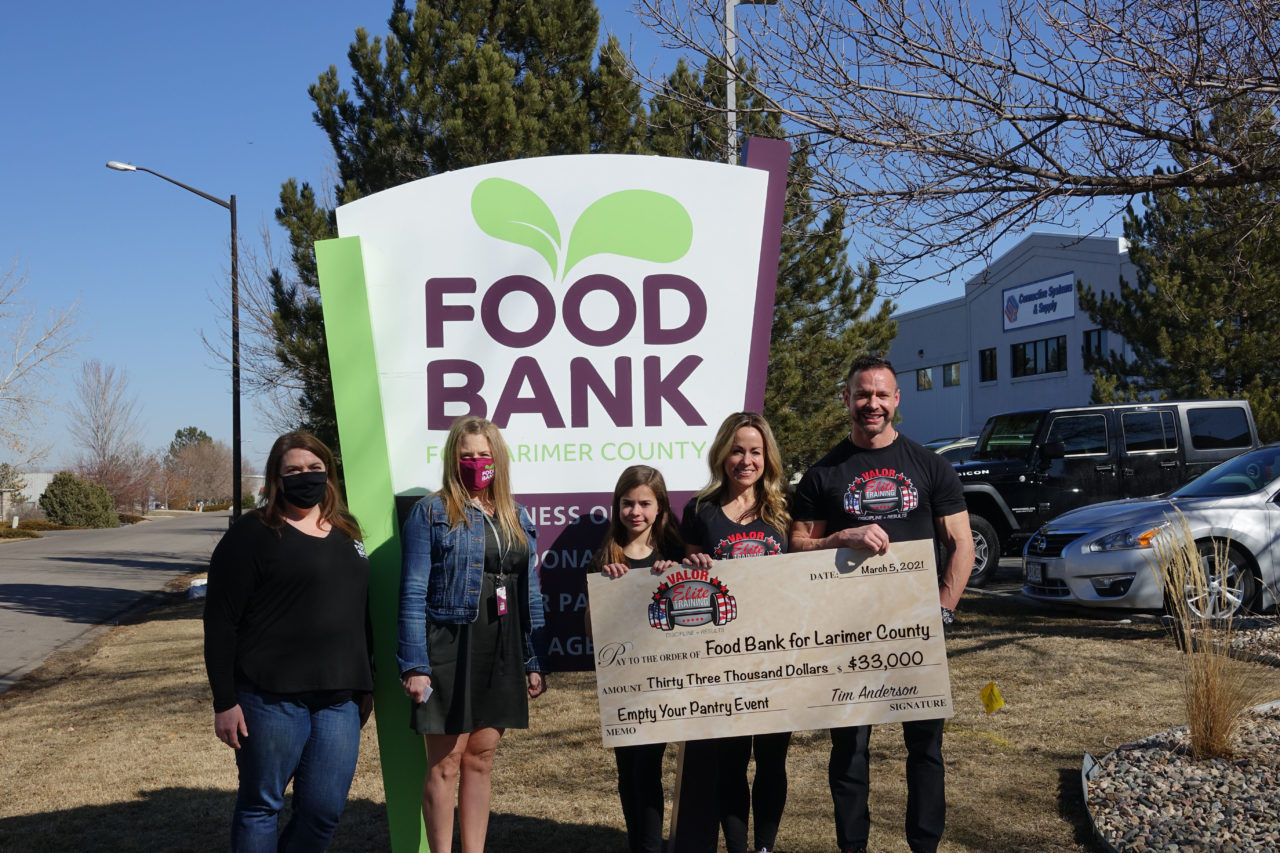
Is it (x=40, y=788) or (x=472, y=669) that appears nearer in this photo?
(x=472, y=669)

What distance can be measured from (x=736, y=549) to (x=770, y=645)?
1.22 feet

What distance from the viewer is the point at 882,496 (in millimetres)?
4023

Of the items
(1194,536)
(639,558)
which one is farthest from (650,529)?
(1194,536)

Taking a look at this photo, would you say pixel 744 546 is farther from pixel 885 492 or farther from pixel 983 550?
pixel 983 550

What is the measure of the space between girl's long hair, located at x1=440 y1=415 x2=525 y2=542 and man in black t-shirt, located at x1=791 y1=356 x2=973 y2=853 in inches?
42.3

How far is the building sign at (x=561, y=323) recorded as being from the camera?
449 cm

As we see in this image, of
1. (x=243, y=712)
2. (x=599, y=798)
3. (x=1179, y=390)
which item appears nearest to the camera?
(x=243, y=712)

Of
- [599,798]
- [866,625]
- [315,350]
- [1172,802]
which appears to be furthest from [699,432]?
[315,350]

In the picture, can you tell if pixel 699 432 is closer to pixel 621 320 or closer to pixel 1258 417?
pixel 621 320

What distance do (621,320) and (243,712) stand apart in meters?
2.16

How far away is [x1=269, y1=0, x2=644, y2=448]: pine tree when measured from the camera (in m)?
11.9

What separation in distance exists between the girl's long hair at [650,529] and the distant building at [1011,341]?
29.7m

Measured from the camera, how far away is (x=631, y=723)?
388 cm

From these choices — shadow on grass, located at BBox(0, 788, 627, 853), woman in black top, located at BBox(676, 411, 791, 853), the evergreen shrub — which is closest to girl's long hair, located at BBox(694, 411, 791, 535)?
woman in black top, located at BBox(676, 411, 791, 853)
